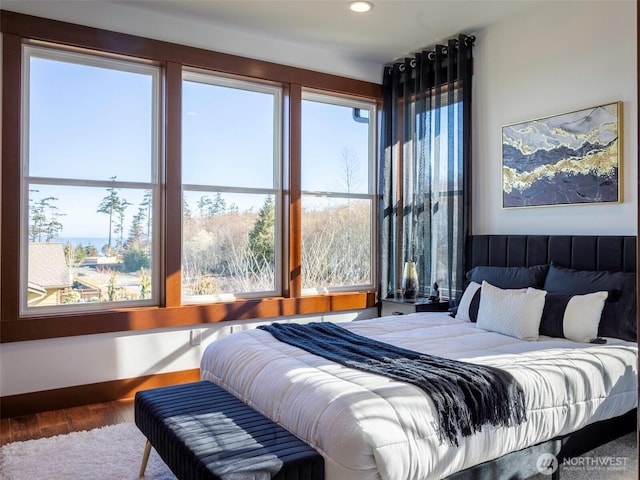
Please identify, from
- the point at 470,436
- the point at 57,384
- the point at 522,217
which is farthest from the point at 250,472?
the point at 522,217

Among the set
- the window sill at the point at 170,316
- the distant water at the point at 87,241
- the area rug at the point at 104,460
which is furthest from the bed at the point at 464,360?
the distant water at the point at 87,241

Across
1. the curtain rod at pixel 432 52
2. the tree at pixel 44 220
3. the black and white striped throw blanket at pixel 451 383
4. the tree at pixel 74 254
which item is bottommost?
the black and white striped throw blanket at pixel 451 383

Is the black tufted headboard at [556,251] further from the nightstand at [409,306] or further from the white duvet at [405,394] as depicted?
the white duvet at [405,394]

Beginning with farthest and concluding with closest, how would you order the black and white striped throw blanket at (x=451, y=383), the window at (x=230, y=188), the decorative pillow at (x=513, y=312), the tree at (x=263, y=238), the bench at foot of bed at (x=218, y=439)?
the tree at (x=263, y=238) → the window at (x=230, y=188) → the decorative pillow at (x=513, y=312) → the black and white striped throw blanket at (x=451, y=383) → the bench at foot of bed at (x=218, y=439)

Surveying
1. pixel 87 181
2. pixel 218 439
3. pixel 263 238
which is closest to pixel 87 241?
pixel 87 181

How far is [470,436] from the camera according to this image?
2018mm

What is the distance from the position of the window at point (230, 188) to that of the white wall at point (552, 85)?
71.5 inches

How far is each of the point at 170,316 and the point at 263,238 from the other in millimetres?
1085

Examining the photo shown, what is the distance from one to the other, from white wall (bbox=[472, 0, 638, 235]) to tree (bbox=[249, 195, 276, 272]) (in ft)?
5.89

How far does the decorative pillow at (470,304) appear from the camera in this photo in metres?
3.53

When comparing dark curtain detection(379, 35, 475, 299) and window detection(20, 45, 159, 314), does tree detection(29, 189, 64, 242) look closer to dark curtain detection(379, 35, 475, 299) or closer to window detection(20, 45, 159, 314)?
window detection(20, 45, 159, 314)

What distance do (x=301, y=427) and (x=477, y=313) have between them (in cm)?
191

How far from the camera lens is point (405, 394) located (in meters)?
1.98

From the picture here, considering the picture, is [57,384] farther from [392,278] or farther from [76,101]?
[392,278]
